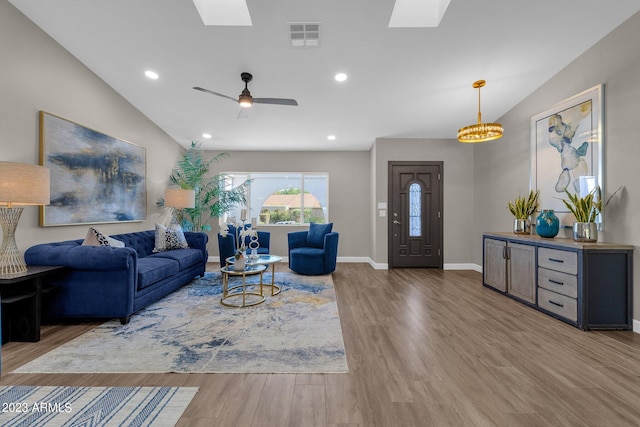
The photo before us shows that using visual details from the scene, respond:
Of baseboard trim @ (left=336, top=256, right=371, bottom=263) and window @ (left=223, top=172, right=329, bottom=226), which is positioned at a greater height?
window @ (left=223, top=172, right=329, bottom=226)

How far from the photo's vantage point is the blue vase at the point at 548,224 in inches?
139

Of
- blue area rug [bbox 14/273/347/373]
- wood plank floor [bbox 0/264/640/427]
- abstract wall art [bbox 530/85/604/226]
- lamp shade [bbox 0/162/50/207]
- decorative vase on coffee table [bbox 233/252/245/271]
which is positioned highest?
abstract wall art [bbox 530/85/604/226]

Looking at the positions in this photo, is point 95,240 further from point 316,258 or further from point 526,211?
point 526,211

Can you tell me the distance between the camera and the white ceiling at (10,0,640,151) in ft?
9.42

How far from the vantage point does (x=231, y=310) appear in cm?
332

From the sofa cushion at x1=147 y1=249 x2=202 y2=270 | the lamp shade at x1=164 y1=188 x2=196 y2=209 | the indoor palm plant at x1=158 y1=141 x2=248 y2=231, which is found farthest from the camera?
the indoor palm plant at x1=158 y1=141 x2=248 y2=231

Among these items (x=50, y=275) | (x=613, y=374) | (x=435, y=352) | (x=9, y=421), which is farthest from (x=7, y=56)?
(x=613, y=374)

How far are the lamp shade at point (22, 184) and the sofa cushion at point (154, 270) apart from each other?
1119 millimetres

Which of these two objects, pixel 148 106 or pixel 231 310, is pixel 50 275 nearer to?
pixel 231 310

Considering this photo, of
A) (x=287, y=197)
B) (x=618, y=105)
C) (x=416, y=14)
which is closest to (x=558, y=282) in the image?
(x=618, y=105)

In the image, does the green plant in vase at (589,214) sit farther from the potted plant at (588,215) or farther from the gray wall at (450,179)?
the gray wall at (450,179)

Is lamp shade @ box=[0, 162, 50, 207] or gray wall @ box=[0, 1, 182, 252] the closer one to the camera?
lamp shade @ box=[0, 162, 50, 207]

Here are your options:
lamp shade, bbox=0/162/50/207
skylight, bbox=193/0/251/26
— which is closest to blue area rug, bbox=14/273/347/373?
lamp shade, bbox=0/162/50/207

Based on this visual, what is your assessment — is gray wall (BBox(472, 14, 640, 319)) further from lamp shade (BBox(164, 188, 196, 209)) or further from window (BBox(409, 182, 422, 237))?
lamp shade (BBox(164, 188, 196, 209))
